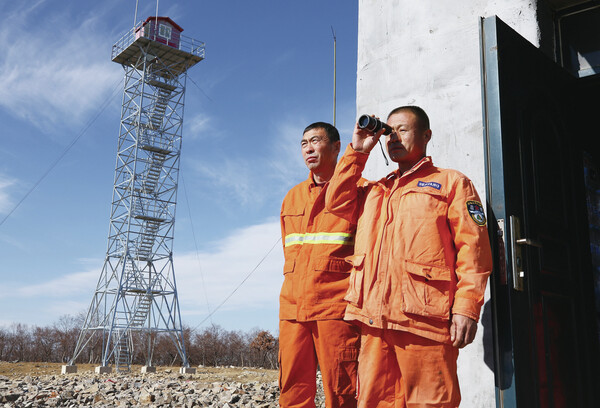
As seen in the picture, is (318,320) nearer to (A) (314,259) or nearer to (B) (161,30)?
(A) (314,259)

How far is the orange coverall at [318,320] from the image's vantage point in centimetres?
299

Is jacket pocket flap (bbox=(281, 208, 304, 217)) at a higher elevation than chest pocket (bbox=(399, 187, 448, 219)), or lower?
higher

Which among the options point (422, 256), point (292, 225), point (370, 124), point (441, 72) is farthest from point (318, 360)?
point (441, 72)

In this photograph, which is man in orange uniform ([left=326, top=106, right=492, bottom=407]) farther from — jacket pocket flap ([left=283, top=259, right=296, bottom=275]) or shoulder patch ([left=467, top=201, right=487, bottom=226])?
jacket pocket flap ([left=283, top=259, right=296, bottom=275])

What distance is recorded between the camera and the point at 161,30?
25.3 metres

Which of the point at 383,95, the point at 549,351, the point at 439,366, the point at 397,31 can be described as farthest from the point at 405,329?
the point at 397,31

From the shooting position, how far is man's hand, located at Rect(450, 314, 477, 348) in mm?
2375

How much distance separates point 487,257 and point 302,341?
1.12 m

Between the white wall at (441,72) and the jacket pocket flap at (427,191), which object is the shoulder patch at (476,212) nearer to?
the jacket pocket flap at (427,191)

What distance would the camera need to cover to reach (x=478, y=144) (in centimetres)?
353

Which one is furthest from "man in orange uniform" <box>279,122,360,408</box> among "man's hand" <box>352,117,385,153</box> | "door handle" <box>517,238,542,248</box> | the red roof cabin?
the red roof cabin

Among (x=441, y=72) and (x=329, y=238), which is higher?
(x=441, y=72)

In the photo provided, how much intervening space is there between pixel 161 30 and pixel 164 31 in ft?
0.51

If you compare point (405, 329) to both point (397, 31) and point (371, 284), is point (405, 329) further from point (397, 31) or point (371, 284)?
point (397, 31)
